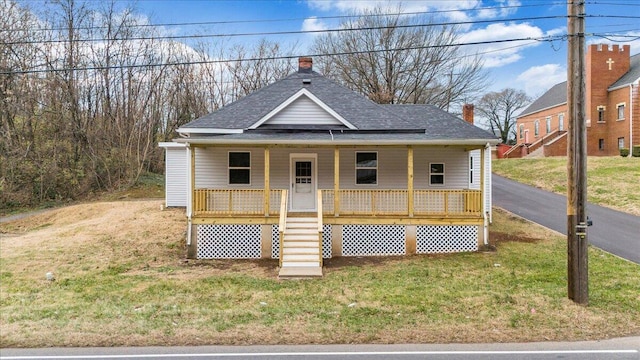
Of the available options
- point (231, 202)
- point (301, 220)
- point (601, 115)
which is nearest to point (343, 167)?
point (301, 220)

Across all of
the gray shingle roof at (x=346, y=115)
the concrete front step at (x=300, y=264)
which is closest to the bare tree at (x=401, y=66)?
the gray shingle roof at (x=346, y=115)

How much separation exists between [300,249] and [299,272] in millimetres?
1176

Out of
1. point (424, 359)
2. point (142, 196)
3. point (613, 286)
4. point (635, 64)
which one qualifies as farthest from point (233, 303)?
point (635, 64)

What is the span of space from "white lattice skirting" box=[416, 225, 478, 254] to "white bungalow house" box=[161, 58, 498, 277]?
33 millimetres

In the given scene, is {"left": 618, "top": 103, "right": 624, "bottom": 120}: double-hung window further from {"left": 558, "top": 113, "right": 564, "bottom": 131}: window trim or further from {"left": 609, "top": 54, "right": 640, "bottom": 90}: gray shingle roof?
{"left": 558, "top": 113, "right": 564, "bottom": 131}: window trim

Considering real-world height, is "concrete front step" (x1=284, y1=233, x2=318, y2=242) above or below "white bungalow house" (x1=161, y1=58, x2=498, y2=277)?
below

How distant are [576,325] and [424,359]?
3.34 m

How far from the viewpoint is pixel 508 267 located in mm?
11133

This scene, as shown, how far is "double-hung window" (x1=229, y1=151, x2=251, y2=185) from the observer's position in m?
14.9

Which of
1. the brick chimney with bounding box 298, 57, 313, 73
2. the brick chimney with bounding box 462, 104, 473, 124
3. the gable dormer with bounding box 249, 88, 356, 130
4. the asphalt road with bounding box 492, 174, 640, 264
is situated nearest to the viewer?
the asphalt road with bounding box 492, 174, 640, 264

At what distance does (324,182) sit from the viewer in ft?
49.2

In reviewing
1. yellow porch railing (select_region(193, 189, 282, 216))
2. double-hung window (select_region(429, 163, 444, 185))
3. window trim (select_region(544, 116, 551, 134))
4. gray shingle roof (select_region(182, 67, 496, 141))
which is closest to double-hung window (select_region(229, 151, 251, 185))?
gray shingle roof (select_region(182, 67, 496, 141))

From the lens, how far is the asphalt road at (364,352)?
5.74 m

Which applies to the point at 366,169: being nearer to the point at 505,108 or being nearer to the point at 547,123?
the point at 547,123
